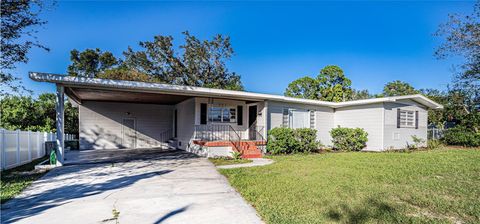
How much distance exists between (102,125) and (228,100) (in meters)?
7.91

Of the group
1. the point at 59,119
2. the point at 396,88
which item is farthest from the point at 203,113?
the point at 396,88

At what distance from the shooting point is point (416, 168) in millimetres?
7328

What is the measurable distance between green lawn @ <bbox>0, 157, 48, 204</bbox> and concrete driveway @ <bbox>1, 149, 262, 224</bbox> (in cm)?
20

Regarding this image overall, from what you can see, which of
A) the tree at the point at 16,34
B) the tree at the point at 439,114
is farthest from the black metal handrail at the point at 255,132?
the tree at the point at 439,114

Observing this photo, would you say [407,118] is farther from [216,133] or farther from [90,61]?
[90,61]

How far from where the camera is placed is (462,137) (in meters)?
14.8

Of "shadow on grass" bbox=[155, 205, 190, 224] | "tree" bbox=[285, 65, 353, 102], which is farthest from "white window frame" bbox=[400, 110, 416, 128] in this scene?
"shadow on grass" bbox=[155, 205, 190, 224]

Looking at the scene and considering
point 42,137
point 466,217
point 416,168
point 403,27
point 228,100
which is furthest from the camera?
point 403,27

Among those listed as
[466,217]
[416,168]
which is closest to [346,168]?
[416,168]

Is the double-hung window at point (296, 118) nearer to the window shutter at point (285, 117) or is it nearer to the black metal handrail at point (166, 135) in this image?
the window shutter at point (285, 117)

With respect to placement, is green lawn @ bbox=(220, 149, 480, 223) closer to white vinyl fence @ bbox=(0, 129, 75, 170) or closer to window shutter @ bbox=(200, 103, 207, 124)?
window shutter @ bbox=(200, 103, 207, 124)

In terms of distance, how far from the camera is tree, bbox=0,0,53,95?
23.4ft

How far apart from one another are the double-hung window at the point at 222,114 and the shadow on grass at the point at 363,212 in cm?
887

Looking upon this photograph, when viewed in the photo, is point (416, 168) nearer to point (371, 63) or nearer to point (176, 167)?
point (176, 167)
